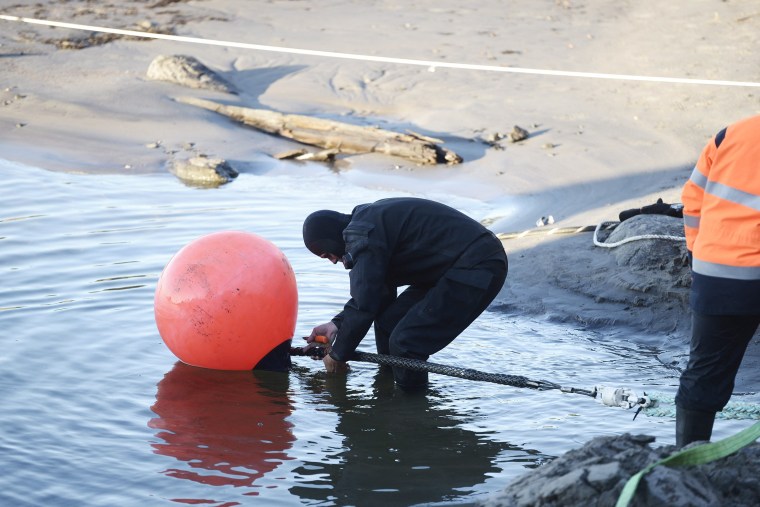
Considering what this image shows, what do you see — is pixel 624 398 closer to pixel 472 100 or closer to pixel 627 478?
pixel 627 478

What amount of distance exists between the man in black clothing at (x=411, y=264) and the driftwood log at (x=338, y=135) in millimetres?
6546

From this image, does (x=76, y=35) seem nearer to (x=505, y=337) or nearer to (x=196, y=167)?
(x=196, y=167)

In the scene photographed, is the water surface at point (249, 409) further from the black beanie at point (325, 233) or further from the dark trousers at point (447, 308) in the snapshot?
the black beanie at point (325, 233)

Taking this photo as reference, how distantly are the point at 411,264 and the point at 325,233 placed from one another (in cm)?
61

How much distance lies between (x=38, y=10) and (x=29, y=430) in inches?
564

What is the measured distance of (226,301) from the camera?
20.2 feet

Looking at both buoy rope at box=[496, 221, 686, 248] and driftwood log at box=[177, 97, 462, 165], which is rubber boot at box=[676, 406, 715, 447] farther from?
driftwood log at box=[177, 97, 462, 165]

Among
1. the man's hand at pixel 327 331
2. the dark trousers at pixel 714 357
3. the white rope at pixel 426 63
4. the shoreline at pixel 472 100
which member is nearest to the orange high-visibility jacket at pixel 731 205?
the dark trousers at pixel 714 357

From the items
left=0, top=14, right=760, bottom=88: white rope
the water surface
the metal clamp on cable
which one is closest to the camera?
the water surface

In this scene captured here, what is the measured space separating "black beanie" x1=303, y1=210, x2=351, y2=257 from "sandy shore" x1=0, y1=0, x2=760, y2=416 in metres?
2.89

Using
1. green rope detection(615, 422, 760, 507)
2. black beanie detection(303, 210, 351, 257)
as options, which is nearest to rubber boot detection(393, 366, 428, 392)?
black beanie detection(303, 210, 351, 257)

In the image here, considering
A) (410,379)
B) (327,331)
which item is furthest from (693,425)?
(327,331)

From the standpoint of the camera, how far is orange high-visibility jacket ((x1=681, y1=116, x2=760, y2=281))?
431 cm

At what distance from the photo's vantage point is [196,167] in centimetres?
1248
